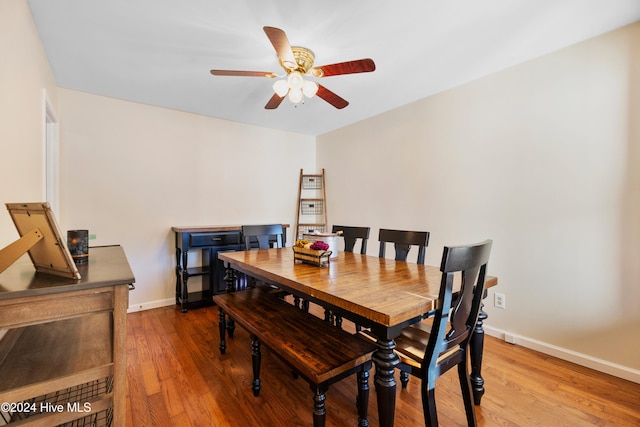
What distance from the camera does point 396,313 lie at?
103 cm

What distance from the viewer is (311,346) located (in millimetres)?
1420

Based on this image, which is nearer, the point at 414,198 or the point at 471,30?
the point at 471,30

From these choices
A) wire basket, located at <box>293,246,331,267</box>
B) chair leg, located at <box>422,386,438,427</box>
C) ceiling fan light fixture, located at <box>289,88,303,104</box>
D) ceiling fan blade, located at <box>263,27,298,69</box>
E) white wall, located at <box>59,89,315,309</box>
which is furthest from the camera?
white wall, located at <box>59,89,315,309</box>

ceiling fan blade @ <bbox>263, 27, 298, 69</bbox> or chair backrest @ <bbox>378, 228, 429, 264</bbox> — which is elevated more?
ceiling fan blade @ <bbox>263, 27, 298, 69</bbox>

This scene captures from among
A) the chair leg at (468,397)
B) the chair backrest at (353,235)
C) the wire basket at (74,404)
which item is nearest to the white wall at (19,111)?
the wire basket at (74,404)

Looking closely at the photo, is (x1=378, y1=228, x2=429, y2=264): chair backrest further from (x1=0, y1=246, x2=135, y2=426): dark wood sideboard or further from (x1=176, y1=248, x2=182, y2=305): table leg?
(x1=176, y1=248, x2=182, y2=305): table leg

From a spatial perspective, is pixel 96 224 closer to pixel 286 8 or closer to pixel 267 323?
pixel 267 323

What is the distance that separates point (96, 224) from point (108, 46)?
1.83m

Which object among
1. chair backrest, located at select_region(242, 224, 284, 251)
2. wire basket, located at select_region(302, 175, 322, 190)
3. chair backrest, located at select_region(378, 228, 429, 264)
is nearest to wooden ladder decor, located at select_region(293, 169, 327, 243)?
wire basket, located at select_region(302, 175, 322, 190)

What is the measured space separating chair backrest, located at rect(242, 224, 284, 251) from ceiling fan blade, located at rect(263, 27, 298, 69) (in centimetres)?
146

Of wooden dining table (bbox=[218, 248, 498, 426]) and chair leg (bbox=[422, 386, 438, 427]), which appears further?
chair leg (bbox=[422, 386, 438, 427])

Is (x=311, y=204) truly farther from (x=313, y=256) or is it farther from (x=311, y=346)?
(x=311, y=346)

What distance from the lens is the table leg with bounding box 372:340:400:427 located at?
111cm

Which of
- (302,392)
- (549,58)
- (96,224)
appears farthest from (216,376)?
(549,58)
